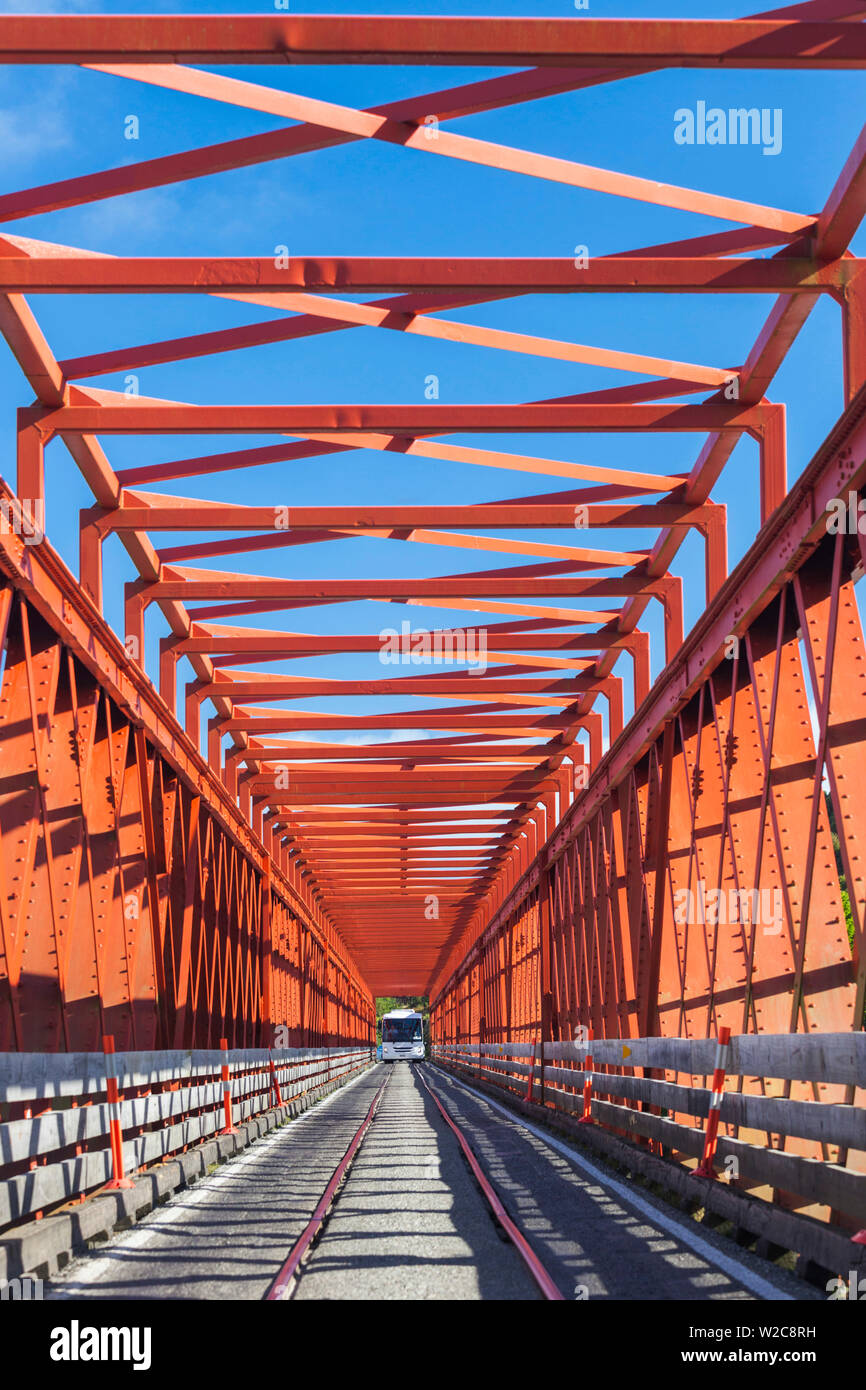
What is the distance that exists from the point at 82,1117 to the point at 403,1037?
66137 millimetres

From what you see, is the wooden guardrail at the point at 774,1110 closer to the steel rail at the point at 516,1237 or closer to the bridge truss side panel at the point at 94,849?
the steel rail at the point at 516,1237

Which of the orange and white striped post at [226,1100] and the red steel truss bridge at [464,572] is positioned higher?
the red steel truss bridge at [464,572]

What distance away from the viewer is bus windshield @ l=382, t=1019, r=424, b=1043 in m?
72.8

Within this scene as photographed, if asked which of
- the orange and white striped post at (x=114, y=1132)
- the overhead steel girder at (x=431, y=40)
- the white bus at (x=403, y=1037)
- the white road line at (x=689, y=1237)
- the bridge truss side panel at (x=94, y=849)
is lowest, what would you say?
the white bus at (x=403, y=1037)

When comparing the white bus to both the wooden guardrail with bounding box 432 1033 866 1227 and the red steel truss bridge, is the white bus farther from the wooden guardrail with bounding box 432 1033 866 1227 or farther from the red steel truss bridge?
the wooden guardrail with bounding box 432 1033 866 1227

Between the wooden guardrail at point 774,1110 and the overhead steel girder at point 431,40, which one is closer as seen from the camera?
the wooden guardrail at point 774,1110

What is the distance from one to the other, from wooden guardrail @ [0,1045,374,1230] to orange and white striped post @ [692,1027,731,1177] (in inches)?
148

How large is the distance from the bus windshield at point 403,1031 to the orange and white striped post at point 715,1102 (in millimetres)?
65518

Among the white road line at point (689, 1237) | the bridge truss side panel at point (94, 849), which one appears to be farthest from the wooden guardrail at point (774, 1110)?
the bridge truss side panel at point (94, 849)

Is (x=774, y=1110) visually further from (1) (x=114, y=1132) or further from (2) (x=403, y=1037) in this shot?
(2) (x=403, y=1037)

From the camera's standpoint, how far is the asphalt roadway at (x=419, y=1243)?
654cm

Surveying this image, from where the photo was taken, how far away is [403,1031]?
73.2 m

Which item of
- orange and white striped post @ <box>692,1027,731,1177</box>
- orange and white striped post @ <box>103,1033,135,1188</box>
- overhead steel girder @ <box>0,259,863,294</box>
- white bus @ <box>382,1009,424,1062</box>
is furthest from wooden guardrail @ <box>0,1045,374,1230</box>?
white bus @ <box>382,1009,424,1062</box>

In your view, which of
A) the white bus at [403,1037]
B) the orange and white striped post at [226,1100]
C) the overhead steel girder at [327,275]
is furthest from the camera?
the white bus at [403,1037]
